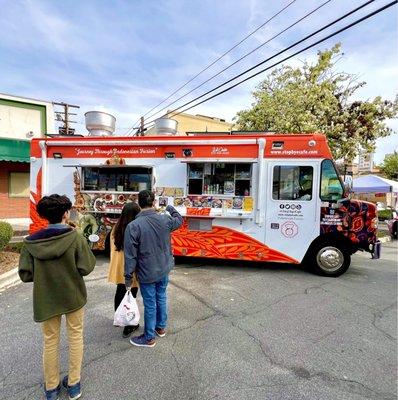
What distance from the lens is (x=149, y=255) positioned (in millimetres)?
3252

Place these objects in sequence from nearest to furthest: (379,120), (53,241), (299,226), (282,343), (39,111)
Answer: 1. (53,241)
2. (282,343)
3. (299,226)
4. (39,111)
5. (379,120)

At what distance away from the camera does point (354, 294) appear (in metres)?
5.45

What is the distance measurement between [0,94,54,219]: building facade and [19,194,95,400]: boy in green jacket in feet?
39.1

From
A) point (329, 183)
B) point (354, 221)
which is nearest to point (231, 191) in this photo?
point (329, 183)

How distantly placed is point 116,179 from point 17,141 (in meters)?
8.28

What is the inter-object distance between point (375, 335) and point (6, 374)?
4214 millimetres

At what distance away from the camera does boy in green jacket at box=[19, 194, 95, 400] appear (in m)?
2.40

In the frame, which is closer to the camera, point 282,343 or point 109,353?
point 109,353

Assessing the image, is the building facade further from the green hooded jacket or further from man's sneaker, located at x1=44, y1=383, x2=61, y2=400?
man's sneaker, located at x1=44, y1=383, x2=61, y2=400

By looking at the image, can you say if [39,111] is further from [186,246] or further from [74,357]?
[74,357]

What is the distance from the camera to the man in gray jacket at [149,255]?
127 inches

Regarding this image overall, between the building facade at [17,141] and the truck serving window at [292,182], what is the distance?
430 inches

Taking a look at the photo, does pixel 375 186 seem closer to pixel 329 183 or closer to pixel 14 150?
pixel 329 183

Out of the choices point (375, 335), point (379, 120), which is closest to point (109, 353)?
point (375, 335)
